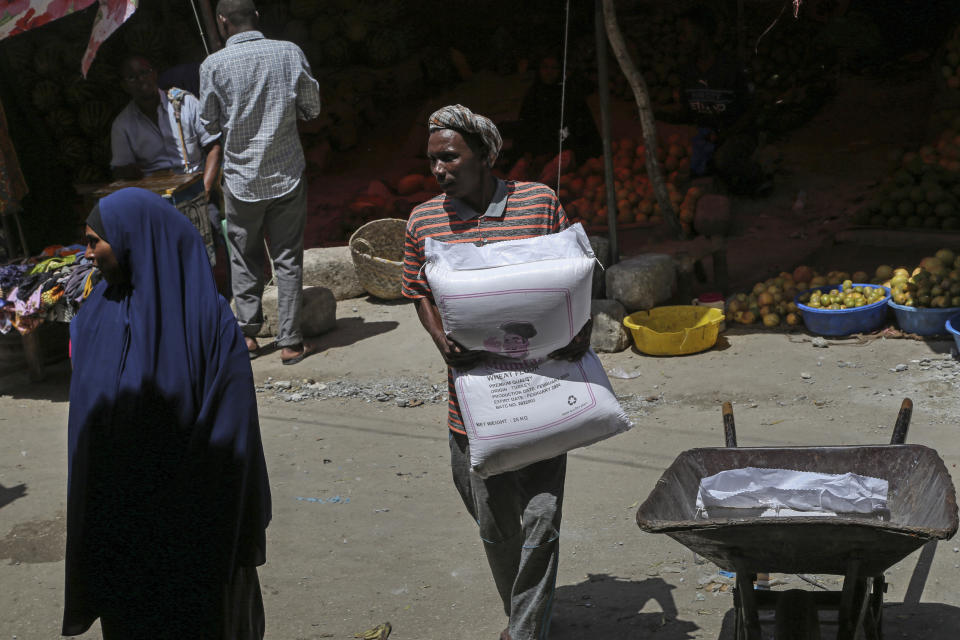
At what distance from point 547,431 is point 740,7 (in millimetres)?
7209

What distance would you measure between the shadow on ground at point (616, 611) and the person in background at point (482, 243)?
48cm

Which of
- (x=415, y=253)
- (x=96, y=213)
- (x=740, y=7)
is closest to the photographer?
(x=96, y=213)

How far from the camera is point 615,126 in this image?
9.77 m

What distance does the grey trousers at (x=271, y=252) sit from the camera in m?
6.21

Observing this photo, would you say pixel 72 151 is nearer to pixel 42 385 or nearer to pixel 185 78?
pixel 185 78

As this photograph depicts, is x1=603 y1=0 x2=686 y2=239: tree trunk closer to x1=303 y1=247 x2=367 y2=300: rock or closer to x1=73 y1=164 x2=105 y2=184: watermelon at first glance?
x1=303 y1=247 x2=367 y2=300: rock

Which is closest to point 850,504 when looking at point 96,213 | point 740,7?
point 96,213

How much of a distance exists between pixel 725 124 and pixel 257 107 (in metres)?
3.89

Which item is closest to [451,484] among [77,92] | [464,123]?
[464,123]

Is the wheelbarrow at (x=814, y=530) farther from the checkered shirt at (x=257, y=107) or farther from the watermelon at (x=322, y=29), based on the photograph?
the watermelon at (x=322, y=29)

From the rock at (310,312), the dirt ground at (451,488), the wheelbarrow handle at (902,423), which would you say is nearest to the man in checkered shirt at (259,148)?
the rock at (310,312)

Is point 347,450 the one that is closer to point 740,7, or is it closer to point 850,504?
point 850,504

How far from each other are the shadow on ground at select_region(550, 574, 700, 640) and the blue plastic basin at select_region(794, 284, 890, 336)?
3104mm

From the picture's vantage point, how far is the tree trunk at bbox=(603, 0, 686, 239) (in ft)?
21.2
